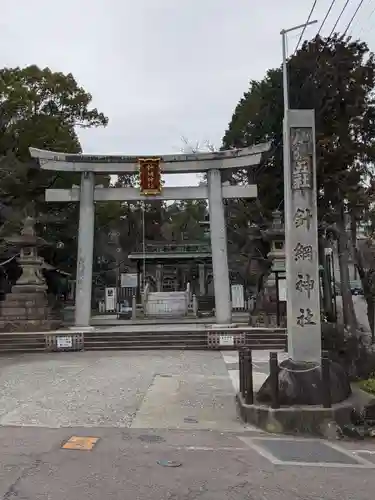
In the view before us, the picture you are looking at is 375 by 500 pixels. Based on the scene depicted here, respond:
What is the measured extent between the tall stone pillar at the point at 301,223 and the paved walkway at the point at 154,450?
220 centimetres

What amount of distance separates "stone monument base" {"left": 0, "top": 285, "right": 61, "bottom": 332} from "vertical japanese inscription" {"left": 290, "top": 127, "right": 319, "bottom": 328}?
13.5 meters

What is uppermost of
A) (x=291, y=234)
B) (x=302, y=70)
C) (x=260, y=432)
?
(x=302, y=70)

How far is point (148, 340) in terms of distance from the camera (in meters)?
17.8

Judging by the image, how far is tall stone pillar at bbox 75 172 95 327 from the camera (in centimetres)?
1888

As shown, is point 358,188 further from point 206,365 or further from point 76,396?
point 76,396

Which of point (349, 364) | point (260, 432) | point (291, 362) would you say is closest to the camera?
point (260, 432)

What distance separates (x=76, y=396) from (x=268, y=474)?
5239 millimetres

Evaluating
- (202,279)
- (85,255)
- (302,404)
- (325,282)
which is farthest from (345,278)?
(202,279)

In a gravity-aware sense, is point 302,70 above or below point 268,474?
above

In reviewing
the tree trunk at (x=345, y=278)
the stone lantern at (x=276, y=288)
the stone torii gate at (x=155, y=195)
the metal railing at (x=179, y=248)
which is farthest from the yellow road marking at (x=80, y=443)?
the metal railing at (x=179, y=248)

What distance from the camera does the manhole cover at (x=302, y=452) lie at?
19.6ft

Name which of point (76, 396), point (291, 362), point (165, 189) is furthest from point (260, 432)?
point (165, 189)

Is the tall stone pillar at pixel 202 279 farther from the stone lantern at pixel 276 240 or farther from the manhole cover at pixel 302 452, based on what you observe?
the manhole cover at pixel 302 452

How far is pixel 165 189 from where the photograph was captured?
20.0 meters
